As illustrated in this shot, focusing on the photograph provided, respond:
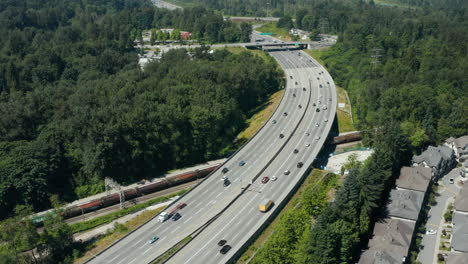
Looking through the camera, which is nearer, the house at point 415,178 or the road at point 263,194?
the road at point 263,194

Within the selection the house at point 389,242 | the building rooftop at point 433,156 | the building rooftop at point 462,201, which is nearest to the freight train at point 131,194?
the house at point 389,242

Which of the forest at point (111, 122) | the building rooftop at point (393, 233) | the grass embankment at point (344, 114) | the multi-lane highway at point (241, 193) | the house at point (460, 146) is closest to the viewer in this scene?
the multi-lane highway at point (241, 193)

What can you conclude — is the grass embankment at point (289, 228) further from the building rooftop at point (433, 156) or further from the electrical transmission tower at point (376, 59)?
the electrical transmission tower at point (376, 59)

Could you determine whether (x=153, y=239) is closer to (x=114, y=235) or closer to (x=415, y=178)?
(x=114, y=235)

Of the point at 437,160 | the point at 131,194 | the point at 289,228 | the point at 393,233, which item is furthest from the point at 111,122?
the point at 437,160

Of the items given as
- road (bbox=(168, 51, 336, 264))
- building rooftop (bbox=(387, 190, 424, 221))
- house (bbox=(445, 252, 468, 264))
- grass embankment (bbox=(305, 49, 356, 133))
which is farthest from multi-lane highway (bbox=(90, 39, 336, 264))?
house (bbox=(445, 252, 468, 264))

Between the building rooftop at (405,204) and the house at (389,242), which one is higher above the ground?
the building rooftop at (405,204)

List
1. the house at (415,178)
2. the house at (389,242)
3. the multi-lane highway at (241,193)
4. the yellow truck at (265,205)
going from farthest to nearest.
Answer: the house at (415,178)
the yellow truck at (265,205)
the house at (389,242)
the multi-lane highway at (241,193)
